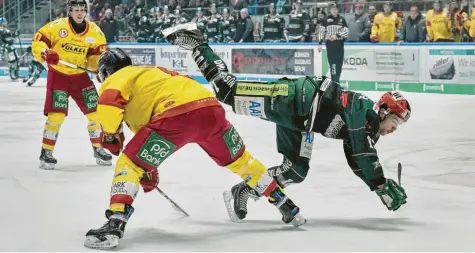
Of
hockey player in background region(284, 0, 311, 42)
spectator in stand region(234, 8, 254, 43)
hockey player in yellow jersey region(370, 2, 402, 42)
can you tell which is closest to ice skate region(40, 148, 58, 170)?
hockey player in yellow jersey region(370, 2, 402, 42)

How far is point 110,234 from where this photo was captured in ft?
14.2

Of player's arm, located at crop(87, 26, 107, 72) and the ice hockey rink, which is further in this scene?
player's arm, located at crop(87, 26, 107, 72)

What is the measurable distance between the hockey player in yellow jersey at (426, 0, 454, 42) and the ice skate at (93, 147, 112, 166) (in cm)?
924

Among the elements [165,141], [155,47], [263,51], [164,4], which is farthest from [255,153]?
[164,4]

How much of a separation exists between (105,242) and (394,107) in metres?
1.75

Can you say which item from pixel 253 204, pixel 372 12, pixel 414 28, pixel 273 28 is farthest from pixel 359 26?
pixel 253 204

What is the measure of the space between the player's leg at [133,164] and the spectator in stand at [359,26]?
12.7 m

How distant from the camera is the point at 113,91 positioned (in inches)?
174

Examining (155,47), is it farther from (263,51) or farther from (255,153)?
(255,153)

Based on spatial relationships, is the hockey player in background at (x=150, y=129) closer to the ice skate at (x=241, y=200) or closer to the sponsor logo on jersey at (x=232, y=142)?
the sponsor logo on jersey at (x=232, y=142)

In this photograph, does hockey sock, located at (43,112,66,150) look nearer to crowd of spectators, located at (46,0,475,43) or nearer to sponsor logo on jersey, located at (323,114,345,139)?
sponsor logo on jersey, located at (323,114,345,139)

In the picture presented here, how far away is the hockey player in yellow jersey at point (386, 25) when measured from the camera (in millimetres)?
16500

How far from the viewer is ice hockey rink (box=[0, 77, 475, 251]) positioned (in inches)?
181

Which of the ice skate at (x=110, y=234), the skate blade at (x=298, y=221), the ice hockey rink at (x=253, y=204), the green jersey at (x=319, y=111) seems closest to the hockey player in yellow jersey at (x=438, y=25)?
the ice hockey rink at (x=253, y=204)
